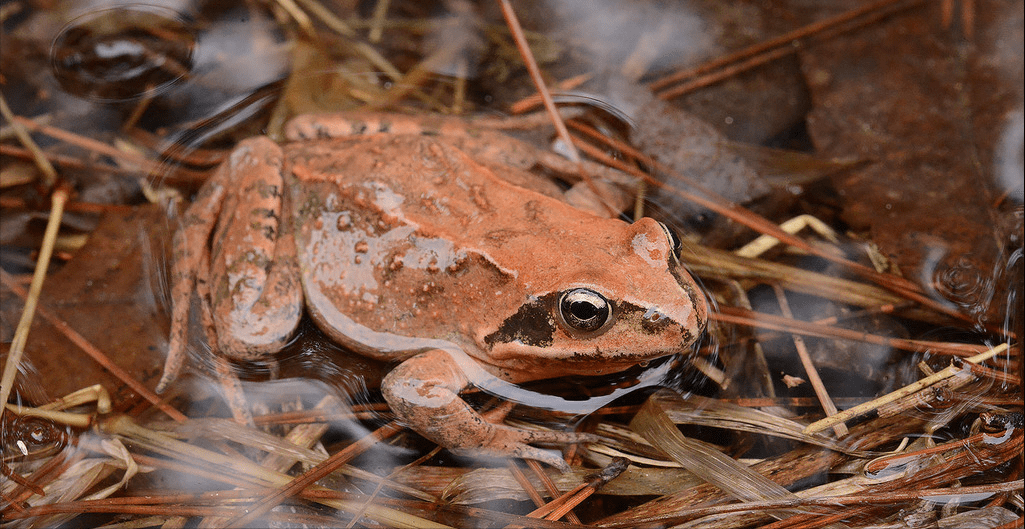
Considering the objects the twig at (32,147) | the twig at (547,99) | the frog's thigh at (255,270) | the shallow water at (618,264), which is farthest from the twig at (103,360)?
the twig at (547,99)

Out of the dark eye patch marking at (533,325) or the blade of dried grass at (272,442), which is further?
the blade of dried grass at (272,442)

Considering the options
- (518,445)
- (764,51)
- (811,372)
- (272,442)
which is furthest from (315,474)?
(764,51)

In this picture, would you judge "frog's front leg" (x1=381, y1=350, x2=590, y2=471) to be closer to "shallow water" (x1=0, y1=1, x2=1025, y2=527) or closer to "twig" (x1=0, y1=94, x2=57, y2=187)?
"shallow water" (x1=0, y1=1, x2=1025, y2=527)

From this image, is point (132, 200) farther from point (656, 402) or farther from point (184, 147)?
point (656, 402)

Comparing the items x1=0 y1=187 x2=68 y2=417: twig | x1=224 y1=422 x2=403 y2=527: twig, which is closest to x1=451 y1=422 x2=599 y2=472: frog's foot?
x1=224 y1=422 x2=403 y2=527: twig

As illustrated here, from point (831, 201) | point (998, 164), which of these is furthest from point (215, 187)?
point (998, 164)

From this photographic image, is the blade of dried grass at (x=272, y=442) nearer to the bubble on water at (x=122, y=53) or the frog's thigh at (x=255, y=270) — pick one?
the frog's thigh at (x=255, y=270)
